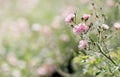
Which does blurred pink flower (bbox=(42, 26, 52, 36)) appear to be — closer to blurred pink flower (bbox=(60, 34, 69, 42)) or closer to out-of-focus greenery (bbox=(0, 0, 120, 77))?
out-of-focus greenery (bbox=(0, 0, 120, 77))

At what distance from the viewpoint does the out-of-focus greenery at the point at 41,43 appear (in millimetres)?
5160

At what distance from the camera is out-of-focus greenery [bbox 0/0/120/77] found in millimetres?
5160

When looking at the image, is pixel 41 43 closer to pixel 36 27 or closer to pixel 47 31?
pixel 47 31

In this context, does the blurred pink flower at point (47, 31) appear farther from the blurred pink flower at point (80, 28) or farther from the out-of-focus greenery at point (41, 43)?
the blurred pink flower at point (80, 28)

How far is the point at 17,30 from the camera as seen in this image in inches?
253

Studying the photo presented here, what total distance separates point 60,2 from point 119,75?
4.74 meters

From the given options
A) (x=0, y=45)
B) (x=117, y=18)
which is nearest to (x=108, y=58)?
(x=117, y=18)

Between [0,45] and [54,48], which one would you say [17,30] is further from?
[54,48]

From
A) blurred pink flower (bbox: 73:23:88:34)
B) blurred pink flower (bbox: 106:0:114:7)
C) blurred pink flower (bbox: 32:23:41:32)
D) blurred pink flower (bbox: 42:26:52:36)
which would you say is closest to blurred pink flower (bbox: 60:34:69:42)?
blurred pink flower (bbox: 42:26:52:36)

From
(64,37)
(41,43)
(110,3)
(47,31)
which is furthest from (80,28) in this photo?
(41,43)

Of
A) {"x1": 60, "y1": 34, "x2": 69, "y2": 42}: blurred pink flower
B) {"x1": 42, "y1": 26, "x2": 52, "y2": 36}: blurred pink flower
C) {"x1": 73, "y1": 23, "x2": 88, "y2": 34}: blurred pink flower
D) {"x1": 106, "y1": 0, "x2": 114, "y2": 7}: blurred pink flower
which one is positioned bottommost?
{"x1": 73, "y1": 23, "x2": 88, "y2": 34}: blurred pink flower

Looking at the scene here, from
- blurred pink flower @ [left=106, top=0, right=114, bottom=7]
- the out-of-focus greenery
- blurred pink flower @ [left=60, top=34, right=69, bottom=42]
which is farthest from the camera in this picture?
blurred pink flower @ [left=60, top=34, right=69, bottom=42]

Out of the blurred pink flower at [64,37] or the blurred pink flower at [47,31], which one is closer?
the blurred pink flower at [64,37]

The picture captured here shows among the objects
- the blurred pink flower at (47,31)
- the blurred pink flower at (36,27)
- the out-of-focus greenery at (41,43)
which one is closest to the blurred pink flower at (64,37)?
the out-of-focus greenery at (41,43)
